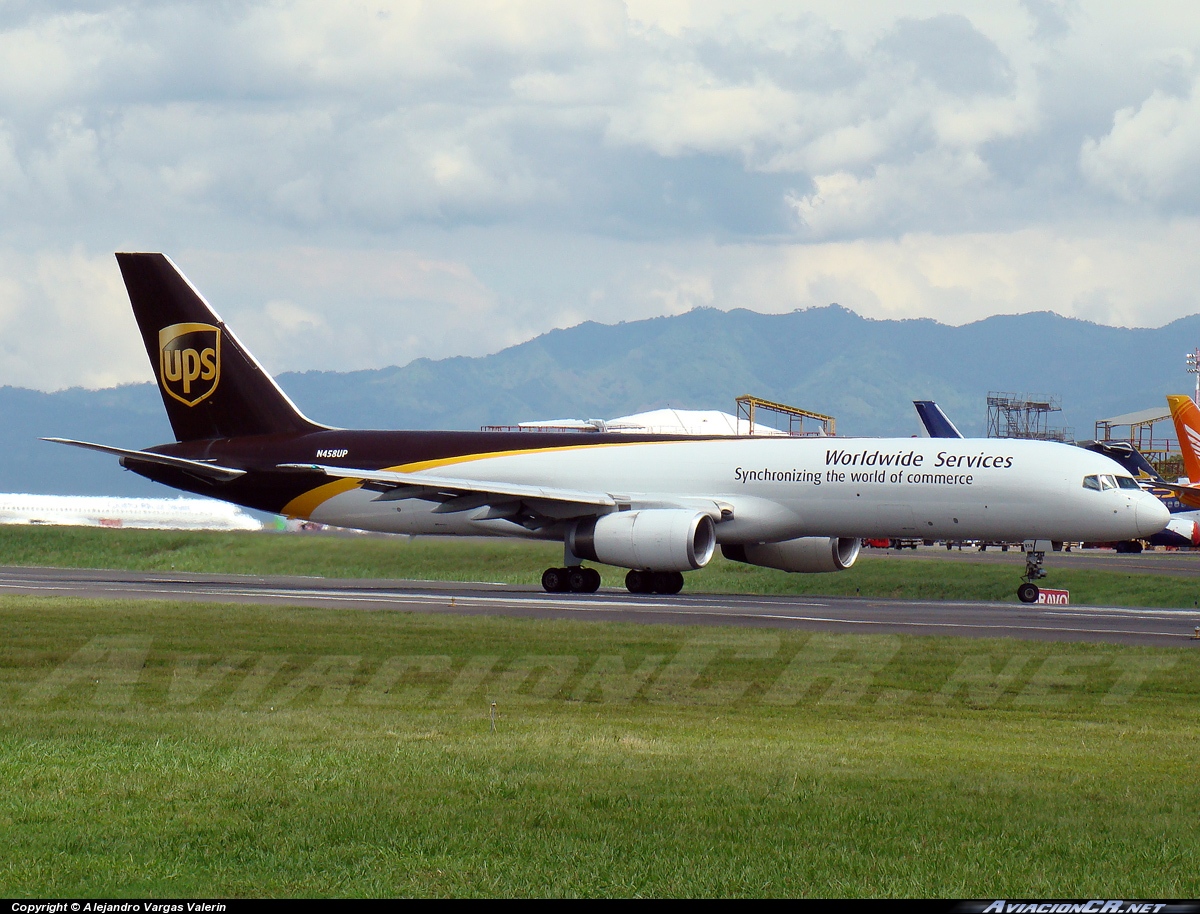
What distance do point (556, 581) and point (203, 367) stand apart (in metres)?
15.1

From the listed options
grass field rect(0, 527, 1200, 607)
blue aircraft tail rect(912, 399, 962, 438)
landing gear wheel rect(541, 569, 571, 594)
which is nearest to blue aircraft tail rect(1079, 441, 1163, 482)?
blue aircraft tail rect(912, 399, 962, 438)

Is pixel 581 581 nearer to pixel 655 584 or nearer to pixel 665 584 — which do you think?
pixel 655 584

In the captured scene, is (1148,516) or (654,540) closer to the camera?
(1148,516)

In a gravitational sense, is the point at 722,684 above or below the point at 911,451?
below

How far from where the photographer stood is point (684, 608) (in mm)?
34219

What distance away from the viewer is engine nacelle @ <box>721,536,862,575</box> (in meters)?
43.0

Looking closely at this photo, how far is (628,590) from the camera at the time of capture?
140ft

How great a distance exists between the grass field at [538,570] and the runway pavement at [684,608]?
1.19 m

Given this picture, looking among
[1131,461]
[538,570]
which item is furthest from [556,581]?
[1131,461]

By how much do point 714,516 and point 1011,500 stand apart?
7.98 metres

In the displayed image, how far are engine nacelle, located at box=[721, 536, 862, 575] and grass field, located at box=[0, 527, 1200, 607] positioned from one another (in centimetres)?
247

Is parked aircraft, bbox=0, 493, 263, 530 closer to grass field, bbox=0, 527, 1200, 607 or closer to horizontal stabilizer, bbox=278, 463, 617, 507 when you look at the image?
grass field, bbox=0, 527, 1200, 607
